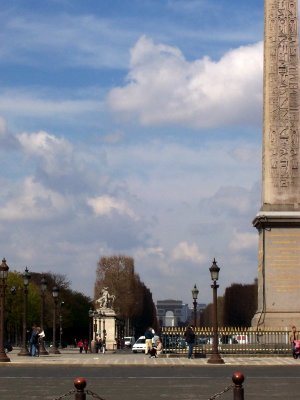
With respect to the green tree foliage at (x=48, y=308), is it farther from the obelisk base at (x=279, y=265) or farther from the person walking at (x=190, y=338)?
the person walking at (x=190, y=338)

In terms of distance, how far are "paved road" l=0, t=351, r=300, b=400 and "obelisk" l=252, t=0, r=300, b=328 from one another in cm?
766

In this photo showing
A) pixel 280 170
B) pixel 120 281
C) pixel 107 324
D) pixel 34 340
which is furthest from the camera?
pixel 120 281

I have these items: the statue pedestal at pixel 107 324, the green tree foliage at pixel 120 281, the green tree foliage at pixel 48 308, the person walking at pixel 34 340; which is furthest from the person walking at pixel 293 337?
the green tree foliage at pixel 120 281

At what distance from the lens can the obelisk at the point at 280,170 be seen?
Answer: 39000mm

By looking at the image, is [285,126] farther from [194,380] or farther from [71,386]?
[71,386]

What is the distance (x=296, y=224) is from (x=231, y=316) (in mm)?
66511

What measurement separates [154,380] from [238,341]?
1779 centimetres

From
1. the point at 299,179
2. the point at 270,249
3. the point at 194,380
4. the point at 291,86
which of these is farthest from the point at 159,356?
the point at 194,380

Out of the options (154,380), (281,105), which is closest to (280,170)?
(281,105)

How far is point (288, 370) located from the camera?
2766 cm

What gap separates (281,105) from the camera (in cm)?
3922

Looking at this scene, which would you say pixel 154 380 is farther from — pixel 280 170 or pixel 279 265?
pixel 279 265

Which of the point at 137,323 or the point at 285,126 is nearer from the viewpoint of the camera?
the point at 285,126

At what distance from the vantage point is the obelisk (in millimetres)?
39000
